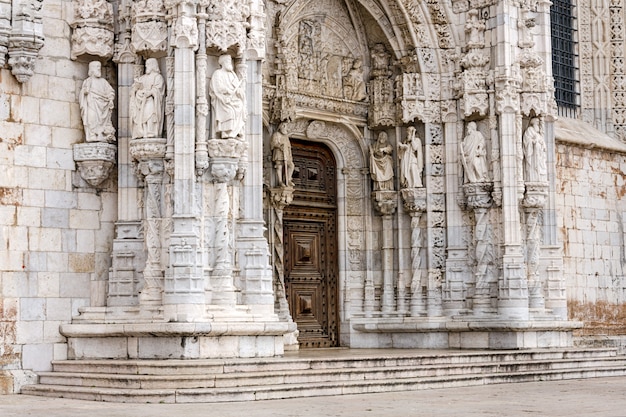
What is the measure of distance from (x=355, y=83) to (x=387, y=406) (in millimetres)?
10248

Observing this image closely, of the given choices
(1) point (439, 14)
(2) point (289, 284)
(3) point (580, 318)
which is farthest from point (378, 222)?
(3) point (580, 318)

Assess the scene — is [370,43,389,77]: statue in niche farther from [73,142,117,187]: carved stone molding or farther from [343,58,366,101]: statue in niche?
[73,142,117,187]: carved stone molding

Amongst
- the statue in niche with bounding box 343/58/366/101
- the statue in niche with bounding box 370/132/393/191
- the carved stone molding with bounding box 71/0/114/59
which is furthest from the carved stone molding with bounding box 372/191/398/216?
the carved stone molding with bounding box 71/0/114/59

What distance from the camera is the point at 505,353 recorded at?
19.2 metres

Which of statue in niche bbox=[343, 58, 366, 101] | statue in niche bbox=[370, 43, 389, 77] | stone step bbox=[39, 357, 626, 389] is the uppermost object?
statue in niche bbox=[370, 43, 389, 77]

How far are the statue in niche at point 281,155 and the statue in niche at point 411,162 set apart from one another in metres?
2.61

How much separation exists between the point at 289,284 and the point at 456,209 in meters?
3.45

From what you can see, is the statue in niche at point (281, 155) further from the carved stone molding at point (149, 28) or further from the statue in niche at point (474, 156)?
the carved stone molding at point (149, 28)

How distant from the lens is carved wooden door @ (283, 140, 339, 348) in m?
21.8

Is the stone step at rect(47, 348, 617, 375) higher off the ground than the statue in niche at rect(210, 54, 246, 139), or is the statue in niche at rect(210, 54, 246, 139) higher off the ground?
the statue in niche at rect(210, 54, 246, 139)

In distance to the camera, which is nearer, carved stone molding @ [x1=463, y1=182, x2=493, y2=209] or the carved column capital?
the carved column capital

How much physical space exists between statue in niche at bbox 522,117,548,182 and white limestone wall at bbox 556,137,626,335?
376 cm

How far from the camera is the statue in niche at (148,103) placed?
16.3 meters

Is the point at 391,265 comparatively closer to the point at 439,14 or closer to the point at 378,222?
the point at 378,222
